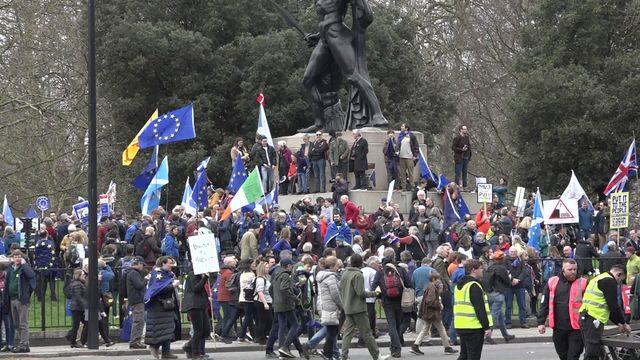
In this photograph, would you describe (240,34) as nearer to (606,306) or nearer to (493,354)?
(493,354)

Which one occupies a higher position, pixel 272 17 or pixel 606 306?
pixel 272 17

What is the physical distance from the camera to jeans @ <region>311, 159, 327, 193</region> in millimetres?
34062

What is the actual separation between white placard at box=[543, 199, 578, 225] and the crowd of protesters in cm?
Result: 66

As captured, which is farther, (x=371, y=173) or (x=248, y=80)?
(x=248, y=80)

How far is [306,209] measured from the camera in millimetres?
31016

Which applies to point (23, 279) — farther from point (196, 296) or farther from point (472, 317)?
point (472, 317)

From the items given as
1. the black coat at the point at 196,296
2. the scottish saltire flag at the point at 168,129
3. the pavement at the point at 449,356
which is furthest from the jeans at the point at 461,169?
the black coat at the point at 196,296

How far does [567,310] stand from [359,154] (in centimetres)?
1724

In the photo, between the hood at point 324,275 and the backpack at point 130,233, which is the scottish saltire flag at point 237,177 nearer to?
the backpack at point 130,233

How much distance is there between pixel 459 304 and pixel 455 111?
3476 cm

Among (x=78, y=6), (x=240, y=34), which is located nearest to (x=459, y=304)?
(x=240, y=34)

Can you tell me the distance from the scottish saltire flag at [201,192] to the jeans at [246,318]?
577cm

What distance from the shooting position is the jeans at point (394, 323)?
21125 millimetres

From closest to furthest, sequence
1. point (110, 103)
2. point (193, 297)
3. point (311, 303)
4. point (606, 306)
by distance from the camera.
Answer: point (606, 306) → point (193, 297) → point (311, 303) → point (110, 103)
